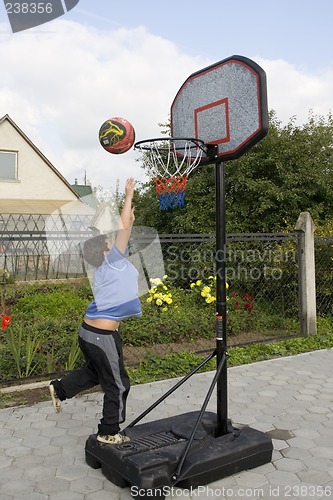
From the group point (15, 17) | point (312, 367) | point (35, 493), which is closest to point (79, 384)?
point (35, 493)

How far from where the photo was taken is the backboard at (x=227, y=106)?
385 cm

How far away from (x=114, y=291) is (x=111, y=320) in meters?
0.22

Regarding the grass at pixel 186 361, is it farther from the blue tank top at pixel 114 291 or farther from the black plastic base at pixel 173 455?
the blue tank top at pixel 114 291

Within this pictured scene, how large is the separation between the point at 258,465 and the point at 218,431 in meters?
0.42

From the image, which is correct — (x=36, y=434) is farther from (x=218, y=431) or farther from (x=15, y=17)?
(x=15, y=17)

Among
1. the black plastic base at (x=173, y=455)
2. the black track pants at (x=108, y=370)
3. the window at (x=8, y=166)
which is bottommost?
the black plastic base at (x=173, y=455)

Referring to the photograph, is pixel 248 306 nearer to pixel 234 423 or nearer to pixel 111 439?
pixel 234 423

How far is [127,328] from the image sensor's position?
746cm

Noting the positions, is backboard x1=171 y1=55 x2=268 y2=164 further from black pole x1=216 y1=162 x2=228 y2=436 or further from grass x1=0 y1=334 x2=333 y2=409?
grass x1=0 y1=334 x2=333 y2=409

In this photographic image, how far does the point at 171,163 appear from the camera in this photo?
14.9 feet

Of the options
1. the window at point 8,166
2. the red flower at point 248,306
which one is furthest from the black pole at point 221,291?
the window at point 8,166

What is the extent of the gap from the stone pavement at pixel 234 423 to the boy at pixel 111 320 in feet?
1.48

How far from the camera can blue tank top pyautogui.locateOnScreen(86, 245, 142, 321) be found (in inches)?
142

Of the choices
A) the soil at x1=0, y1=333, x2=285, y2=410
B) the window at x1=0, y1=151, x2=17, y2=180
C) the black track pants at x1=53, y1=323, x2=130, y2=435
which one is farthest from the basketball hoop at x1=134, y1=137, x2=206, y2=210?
the window at x1=0, y1=151, x2=17, y2=180
